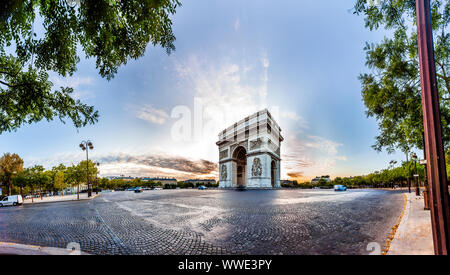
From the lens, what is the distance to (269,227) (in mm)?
5457

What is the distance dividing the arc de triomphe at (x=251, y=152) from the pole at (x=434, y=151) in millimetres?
34050

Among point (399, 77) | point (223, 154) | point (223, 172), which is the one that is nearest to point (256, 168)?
point (223, 172)

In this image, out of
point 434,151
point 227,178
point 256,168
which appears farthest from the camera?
point 227,178

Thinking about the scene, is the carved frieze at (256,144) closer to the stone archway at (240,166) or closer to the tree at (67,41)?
the stone archway at (240,166)

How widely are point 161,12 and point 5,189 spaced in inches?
2081

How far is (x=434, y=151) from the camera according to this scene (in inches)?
107

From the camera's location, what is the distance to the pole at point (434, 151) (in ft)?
8.64

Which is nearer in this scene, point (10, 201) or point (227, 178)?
point (10, 201)

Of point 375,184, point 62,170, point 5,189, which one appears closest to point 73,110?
point 62,170

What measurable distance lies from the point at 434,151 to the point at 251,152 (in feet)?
120

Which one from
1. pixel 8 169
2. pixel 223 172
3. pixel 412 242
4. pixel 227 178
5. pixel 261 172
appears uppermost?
pixel 8 169

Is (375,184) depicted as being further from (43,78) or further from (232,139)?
(43,78)

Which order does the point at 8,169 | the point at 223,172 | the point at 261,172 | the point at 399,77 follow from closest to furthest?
the point at 399,77, the point at 8,169, the point at 261,172, the point at 223,172

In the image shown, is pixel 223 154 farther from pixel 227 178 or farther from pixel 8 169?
pixel 8 169
